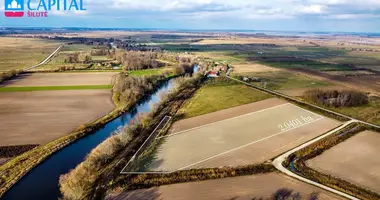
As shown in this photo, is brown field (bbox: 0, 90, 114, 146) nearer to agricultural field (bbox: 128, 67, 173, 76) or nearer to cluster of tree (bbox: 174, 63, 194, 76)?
agricultural field (bbox: 128, 67, 173, 76)

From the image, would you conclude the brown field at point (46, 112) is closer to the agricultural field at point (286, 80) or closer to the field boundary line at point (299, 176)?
the field boundary line at point (299, 176)

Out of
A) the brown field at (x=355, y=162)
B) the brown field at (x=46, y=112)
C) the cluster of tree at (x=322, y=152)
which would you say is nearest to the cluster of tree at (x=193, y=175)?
the cluster of tree at (x=322, y=152)

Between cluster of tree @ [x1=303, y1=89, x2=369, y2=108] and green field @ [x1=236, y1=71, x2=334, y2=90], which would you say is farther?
green field @ [x1=236, y1=71, x2=334, y2=90]

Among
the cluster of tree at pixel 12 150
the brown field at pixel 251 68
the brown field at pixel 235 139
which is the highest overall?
the brown field at pixel 251 68

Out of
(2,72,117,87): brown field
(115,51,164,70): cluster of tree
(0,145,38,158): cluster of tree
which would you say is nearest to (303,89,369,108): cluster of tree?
(2,72,117,87): brown field

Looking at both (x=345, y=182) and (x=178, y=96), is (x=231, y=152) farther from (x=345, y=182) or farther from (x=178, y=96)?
(x=178, y=96)

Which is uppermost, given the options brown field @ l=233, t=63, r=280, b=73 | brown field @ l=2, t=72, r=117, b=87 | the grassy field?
brown field @ l=233, t=63, r=280, b=73
